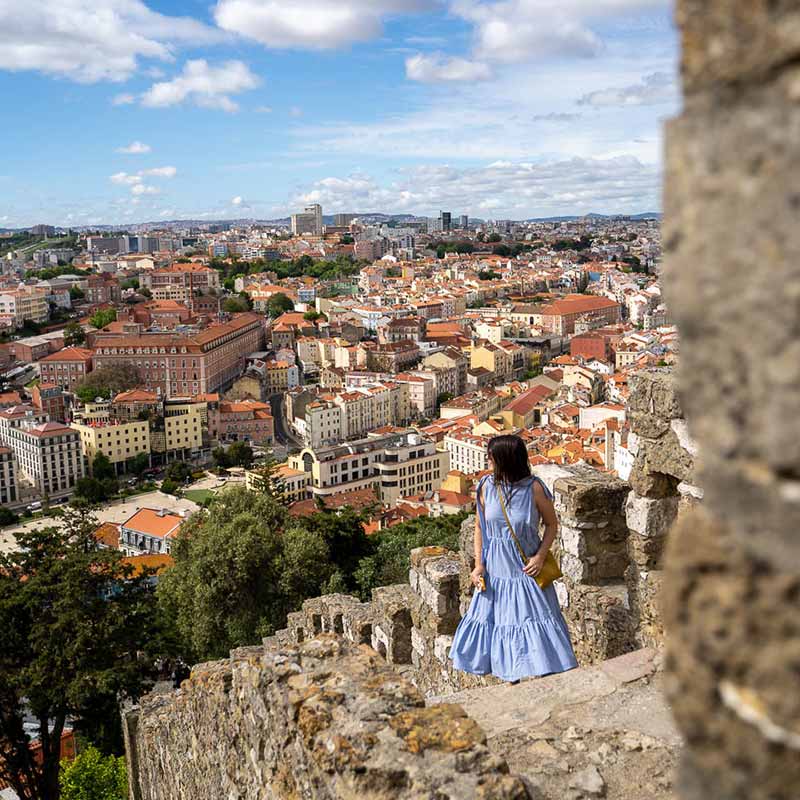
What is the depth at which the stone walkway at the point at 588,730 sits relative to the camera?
3.05m

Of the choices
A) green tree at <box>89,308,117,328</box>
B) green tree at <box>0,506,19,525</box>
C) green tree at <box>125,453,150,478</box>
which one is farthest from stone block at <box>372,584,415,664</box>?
green tree at <box>89,308,117,328</box>

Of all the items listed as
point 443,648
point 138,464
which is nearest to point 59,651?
point 443,648

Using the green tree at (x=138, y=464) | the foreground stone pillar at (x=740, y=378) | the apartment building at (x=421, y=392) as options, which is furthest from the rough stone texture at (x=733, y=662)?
the apartment building at (x=421, y=392)

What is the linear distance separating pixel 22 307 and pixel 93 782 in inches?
3139

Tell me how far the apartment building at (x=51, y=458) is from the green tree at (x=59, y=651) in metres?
36.4

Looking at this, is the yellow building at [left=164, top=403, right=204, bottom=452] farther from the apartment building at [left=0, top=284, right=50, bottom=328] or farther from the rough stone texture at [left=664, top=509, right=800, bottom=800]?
the rough stone texture at [left=664, top=509, right=800, bottom=800]

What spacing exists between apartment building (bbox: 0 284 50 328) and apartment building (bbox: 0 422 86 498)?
1372 inches

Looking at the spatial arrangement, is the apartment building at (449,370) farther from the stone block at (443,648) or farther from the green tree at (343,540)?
the stone block at (443,648)

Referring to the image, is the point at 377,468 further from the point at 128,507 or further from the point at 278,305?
the point at 278,305

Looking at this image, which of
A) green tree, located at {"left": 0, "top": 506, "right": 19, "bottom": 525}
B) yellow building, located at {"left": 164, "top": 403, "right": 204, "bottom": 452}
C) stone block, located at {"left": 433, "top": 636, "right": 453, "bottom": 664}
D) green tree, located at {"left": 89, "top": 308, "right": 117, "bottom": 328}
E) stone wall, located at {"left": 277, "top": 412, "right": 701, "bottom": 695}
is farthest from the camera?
green tree, located at {"left": 89, "top": 308, "right": 117, "bottom": 328}

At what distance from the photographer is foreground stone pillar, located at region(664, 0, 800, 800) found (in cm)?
92

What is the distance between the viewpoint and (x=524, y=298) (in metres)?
92.0

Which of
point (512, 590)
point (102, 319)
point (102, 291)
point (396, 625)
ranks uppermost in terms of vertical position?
point (512, 590)

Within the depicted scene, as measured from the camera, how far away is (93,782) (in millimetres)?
11250
